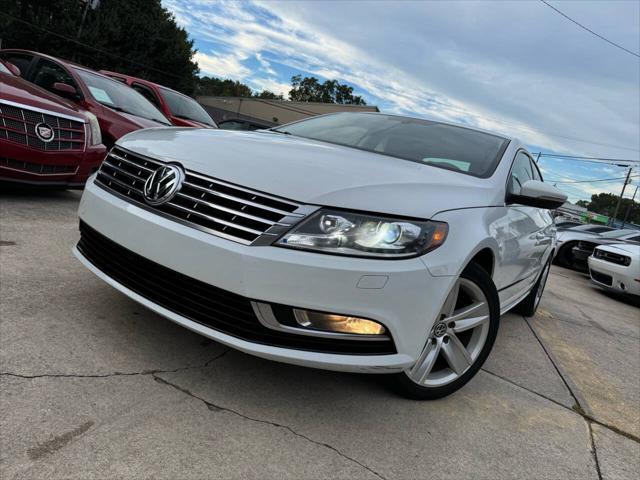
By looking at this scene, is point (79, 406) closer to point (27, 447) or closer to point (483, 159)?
point (27, 447)

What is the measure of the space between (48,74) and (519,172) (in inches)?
227

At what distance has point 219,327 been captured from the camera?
1.98 m

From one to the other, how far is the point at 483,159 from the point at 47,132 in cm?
361

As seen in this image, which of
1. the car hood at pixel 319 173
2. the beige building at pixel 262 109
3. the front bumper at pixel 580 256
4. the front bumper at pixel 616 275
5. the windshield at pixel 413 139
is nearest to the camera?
the car hood at pixel 319 173

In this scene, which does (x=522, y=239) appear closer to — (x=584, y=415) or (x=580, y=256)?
(x=584, y=415)

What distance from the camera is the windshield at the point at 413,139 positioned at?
2898mm

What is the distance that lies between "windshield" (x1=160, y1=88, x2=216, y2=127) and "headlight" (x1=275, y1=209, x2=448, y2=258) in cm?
750

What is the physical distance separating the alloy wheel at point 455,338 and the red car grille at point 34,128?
3.71 m

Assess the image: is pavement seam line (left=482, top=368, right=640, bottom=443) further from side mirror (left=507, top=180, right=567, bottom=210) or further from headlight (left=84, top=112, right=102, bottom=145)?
headlight (left=84, top=112, right=102, bottom=145)

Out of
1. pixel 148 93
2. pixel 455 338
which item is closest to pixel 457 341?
pixel 455 338

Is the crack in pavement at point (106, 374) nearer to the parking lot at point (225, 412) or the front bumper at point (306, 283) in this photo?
the parking lot at point (225, 412)

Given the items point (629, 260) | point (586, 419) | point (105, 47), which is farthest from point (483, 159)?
point (105, 47)

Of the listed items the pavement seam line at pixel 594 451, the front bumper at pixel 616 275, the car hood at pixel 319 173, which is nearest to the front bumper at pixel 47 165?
the car hood at pixel 319 173

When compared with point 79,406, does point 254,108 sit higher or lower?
higher
